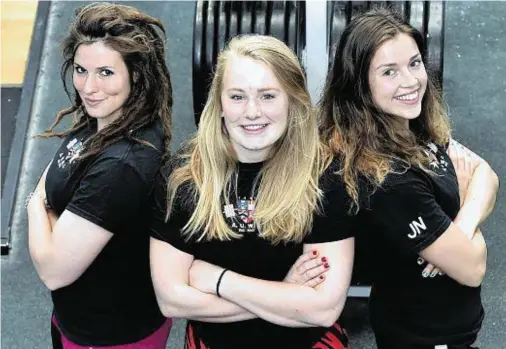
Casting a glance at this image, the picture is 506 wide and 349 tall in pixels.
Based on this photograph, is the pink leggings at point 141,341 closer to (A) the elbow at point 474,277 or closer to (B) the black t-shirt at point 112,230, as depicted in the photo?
(B) the black t-shirt at point 112,230

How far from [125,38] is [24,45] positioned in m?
3.28

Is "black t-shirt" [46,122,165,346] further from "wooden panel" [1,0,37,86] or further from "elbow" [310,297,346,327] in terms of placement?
"wooden panel" [1,0,37,86]

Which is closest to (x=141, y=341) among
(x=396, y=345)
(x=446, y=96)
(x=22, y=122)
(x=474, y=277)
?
(x=396, y=345)

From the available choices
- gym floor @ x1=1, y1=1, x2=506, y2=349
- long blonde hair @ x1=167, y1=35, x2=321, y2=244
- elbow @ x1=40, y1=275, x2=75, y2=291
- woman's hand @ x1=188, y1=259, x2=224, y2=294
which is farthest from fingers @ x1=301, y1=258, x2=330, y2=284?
gym floor @ x1=1, y1=1, x2=506, y2=349

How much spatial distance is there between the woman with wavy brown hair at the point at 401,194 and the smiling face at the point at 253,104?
20cm

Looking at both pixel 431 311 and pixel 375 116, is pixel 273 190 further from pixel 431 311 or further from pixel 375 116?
pixel 431 311

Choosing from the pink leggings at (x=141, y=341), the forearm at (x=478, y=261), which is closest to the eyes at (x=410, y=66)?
the forearm at (x=478, y=261)

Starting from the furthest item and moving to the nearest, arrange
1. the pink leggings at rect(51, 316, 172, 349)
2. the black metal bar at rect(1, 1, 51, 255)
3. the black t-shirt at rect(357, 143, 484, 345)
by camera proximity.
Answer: the black metal bar at rect(1, 1, 51, 255), the pink leggings at rect(51, 316, 172, 349), the black t-shirt at rect(357, 143, 484, 345)

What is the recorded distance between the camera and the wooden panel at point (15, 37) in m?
5.64

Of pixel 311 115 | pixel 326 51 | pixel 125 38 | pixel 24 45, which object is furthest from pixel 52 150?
pixel 311 115

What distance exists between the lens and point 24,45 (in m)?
5.85

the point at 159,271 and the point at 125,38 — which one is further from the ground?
the point at 125,38

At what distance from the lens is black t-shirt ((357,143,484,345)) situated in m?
2.55

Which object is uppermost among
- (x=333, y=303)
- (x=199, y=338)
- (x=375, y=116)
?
(x=375, y=116)
